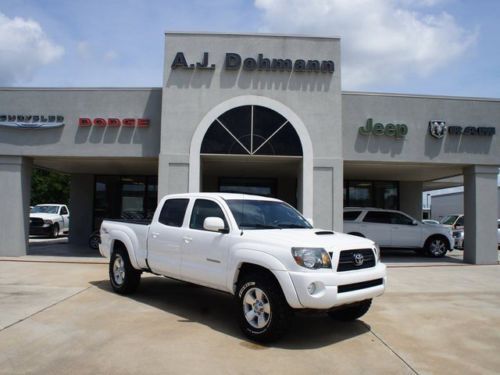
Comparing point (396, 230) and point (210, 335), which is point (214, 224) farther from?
point (396, 230)

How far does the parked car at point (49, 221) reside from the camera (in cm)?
2295

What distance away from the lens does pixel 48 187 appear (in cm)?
4578

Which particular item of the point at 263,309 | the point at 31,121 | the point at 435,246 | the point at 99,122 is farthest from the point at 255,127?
the point at 435,246

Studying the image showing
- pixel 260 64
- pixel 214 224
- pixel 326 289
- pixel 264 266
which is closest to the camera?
pixel 326 289

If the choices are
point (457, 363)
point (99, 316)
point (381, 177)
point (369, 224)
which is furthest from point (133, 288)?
point (381, 177)

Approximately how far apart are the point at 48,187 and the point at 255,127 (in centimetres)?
3915

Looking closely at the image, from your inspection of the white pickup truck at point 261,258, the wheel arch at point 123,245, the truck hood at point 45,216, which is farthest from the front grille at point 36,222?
the white pickup truck at point 261,258

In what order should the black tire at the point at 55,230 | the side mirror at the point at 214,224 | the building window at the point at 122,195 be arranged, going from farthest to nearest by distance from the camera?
the black tire at the point at 55,230 → the building window at the point at 122,195 → the side mirror at the point at 214,224

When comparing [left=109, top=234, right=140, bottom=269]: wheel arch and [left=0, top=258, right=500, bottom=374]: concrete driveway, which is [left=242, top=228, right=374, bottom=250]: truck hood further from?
[left=109, top=234, right=140, bottom=269]: wheel arch

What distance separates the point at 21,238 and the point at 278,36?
10010 millimetres

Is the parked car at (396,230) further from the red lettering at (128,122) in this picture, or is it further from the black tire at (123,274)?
the black tire at (123,274)

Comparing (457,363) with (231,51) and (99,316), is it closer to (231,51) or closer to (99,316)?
(99,316)

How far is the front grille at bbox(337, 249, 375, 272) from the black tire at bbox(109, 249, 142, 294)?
4.36m

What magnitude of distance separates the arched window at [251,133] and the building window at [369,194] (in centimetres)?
730
